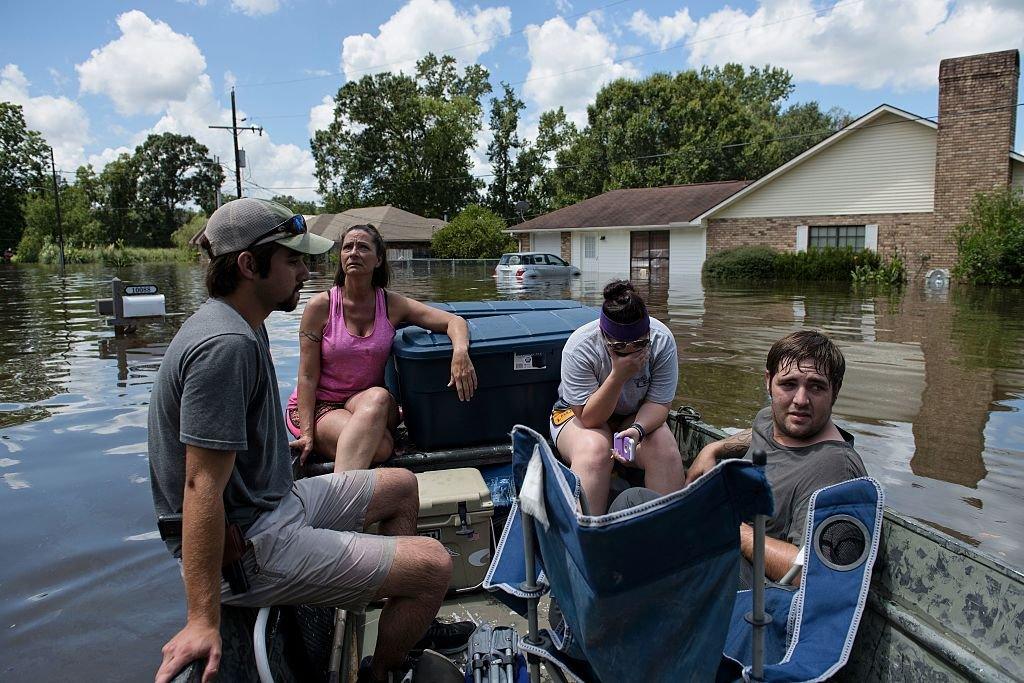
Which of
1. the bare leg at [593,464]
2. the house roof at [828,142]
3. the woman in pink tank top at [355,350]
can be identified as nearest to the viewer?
the bare leg at [593,464]

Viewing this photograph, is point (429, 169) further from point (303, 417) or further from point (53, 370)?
point (303, 417)

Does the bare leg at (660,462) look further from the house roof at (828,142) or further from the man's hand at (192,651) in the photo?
the house roof at (828,142)

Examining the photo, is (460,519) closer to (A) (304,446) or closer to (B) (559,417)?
(B) (559,417)

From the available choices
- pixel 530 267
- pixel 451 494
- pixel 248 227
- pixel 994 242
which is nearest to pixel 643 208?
pixel 530 267

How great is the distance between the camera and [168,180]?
A: 85.5 meters

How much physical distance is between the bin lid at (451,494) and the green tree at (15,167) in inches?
3237

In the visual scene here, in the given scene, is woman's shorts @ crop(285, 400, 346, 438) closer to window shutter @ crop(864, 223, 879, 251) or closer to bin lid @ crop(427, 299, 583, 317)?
bin lid @ crop(427, 299, 583, 317)

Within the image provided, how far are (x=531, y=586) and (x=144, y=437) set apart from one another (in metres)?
5.88

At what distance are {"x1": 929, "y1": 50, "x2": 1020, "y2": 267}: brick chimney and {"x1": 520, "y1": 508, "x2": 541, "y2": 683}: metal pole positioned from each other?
24693 mm

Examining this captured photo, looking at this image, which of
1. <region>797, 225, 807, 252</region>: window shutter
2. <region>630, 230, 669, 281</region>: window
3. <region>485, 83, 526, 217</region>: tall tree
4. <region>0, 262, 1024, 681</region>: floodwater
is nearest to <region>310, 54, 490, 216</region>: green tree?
<region>485, 83, 526, 217</region>: tall tree

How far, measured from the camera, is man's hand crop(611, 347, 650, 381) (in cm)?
307

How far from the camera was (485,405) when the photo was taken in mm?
3967

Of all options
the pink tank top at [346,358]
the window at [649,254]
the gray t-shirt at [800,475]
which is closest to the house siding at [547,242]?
the window at [649,254]

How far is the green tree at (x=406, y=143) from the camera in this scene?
186ft
